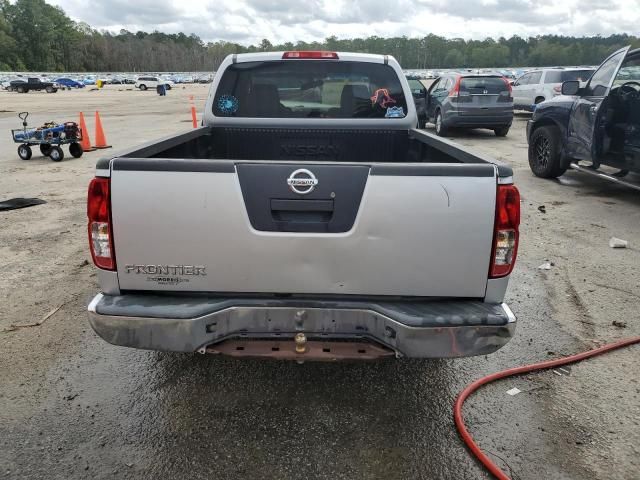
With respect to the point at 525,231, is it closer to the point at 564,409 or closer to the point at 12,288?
the point at 564,409

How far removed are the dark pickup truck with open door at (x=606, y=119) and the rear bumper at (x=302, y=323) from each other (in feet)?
18.9

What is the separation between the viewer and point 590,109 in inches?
300

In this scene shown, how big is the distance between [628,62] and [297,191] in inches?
272

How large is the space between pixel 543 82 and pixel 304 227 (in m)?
18.8

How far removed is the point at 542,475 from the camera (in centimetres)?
256

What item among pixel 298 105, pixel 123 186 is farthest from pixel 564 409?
pixel 298 105

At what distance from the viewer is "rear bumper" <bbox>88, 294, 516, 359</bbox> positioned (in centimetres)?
251

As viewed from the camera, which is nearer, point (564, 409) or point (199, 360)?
point (564, 409)

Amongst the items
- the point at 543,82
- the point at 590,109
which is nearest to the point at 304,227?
the point at 590,109

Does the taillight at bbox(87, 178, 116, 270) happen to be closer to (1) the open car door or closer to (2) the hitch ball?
(2) the hitch ball

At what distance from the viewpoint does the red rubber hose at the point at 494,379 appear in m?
2.60

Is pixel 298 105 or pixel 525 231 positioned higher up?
pixel 298 105

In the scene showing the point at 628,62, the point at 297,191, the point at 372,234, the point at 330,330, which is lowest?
the point at 330,330

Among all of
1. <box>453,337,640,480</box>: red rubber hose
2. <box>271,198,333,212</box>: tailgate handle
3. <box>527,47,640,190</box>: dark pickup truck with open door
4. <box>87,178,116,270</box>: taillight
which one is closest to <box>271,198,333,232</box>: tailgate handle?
<box>271,198,333,212</box>: tailgate handle
